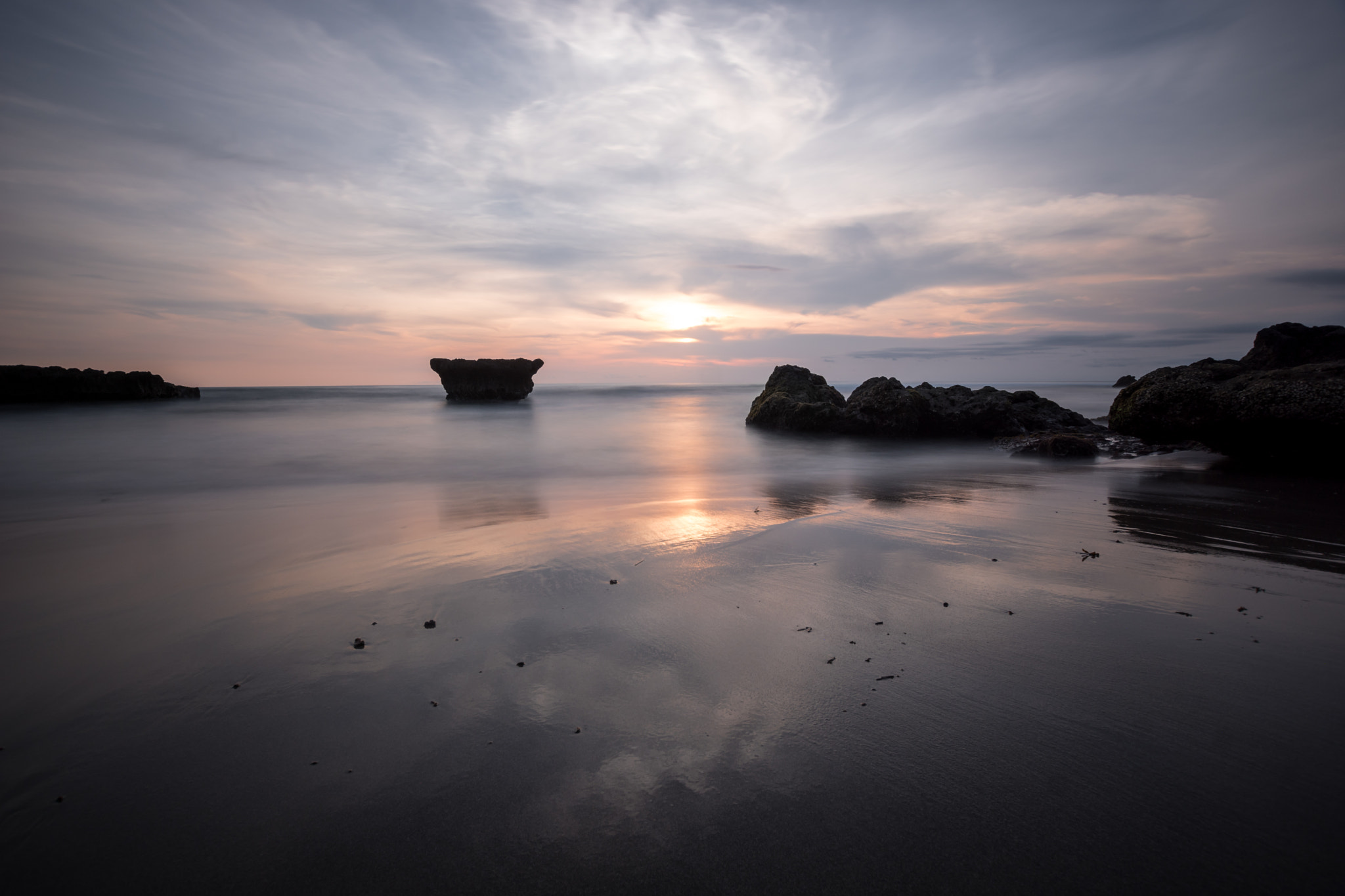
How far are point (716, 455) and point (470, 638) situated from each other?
13.2 meters

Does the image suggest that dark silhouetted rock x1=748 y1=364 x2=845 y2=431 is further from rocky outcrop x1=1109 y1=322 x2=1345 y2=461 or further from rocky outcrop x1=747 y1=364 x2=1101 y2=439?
rocky outcrop x1=1109 y1=322 x2=1345 y2=461

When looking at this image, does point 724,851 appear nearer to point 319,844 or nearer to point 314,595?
point 319,844

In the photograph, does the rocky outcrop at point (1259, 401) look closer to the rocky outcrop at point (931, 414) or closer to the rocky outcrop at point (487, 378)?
the rocky outcrop at point (931, 414)

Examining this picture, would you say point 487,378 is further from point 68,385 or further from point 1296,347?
point 1296,347

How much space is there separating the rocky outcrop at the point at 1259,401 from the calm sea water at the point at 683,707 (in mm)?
4393

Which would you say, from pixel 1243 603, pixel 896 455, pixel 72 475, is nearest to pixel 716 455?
pixel 896 455

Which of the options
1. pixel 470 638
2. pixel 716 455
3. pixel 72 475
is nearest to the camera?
pixel 470 638

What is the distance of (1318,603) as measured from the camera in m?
4.07

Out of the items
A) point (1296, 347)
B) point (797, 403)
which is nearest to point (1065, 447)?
point (1296, 347)

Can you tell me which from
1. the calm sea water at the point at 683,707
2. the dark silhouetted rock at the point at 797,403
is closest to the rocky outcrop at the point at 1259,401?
the calm sea water at the point at 683,707

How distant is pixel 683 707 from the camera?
9.50 ft

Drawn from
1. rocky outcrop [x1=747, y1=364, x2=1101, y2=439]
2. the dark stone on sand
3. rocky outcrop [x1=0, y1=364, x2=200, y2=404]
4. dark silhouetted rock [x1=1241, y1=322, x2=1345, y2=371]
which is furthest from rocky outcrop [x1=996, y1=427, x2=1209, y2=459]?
rocky outcrop [x1=0, y1=364, x2=200, y2=404]

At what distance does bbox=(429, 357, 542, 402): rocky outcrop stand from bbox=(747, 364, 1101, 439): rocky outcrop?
41361 millimetres

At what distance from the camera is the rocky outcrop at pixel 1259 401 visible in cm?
950
